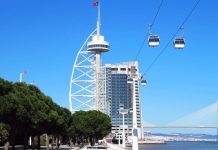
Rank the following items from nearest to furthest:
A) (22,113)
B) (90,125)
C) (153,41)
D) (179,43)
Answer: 1. (179,43)
2. (153,41)
3. (22,113)
4. (90,125)

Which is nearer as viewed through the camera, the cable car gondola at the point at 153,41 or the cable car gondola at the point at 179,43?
the cable car gondola at the point at 179,43

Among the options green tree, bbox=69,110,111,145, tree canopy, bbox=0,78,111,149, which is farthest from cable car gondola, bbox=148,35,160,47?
green tree, bbox=69,110,111,145

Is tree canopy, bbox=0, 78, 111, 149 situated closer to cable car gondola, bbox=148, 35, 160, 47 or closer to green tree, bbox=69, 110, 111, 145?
cable car gondola, bbox=148, 35, 160, 47

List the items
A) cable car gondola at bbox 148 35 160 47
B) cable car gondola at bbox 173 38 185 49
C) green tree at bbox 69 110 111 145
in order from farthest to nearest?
green tree at bbox 69 110 111 145 < cable car gondola at bbox 148 35 160 47 < cable car gondola at bbox 173 38 185 49

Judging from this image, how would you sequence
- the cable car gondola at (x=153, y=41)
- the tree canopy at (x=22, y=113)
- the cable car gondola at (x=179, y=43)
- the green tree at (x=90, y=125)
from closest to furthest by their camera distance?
1. the cable car gondola at (x=179, y=43)
2. the cable car gondola at (x=153, y=41)
3. the tree canopy at (x=22, y=113)
4. the green tree at (x=90, y=125)

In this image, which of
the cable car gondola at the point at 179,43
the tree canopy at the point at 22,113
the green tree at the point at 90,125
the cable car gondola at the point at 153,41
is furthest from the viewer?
the green tree at the point at 90,125

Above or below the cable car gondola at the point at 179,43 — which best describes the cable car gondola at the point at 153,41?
above

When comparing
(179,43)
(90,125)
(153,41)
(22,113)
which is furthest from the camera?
(90,125)

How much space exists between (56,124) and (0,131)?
2570 centimetres

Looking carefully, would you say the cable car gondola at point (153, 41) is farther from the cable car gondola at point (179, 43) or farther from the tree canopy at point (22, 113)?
the tree canopy at point (22, 113)

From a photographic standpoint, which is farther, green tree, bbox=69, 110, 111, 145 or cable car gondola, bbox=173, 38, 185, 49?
green tree, bbox=69, 110, 111, 145

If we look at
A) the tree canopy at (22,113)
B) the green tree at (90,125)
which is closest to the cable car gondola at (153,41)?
the tree canopy at (22,113)

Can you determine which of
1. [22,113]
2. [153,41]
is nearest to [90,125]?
[22,113]

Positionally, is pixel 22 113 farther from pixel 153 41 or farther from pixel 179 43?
pixel 179 43
